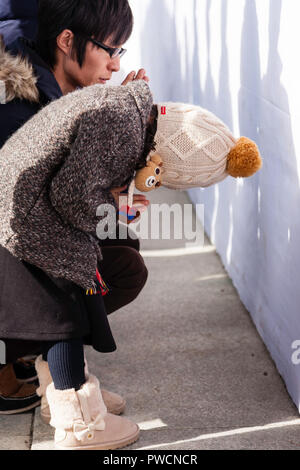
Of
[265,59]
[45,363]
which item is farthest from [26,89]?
[265,59]

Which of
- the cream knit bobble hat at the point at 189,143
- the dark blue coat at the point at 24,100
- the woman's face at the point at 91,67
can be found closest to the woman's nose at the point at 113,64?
the woman's face at the point at 91,67

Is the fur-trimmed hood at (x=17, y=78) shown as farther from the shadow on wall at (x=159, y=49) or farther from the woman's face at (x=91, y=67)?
the shadow on wall at (x=159, y=49)

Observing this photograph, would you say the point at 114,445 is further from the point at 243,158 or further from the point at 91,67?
the point at 91,67

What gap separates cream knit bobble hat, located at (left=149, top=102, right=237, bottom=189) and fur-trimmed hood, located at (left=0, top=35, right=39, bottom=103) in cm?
38

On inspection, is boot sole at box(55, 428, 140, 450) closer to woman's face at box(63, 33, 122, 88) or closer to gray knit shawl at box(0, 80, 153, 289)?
gray knit shawl at box(0, 80, 153, 289)

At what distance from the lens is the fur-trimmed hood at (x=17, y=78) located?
1.86 meters

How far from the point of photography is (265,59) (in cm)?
255

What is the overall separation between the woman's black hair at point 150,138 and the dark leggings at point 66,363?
0.56 meters

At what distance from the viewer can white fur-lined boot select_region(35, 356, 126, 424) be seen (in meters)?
2.14

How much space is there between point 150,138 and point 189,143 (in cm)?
13

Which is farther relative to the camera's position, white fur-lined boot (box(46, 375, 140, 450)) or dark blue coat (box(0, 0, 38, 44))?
dark blue coat (box(0, 0, 38, 44))

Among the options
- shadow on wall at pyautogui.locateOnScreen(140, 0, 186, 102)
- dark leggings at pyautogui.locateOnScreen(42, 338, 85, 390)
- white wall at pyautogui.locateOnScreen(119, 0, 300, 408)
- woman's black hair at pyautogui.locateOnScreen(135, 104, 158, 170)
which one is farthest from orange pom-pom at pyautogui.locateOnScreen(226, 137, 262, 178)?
shadow on wall at pyautogui.locateOnScreen(140, 0, 186, 102)
